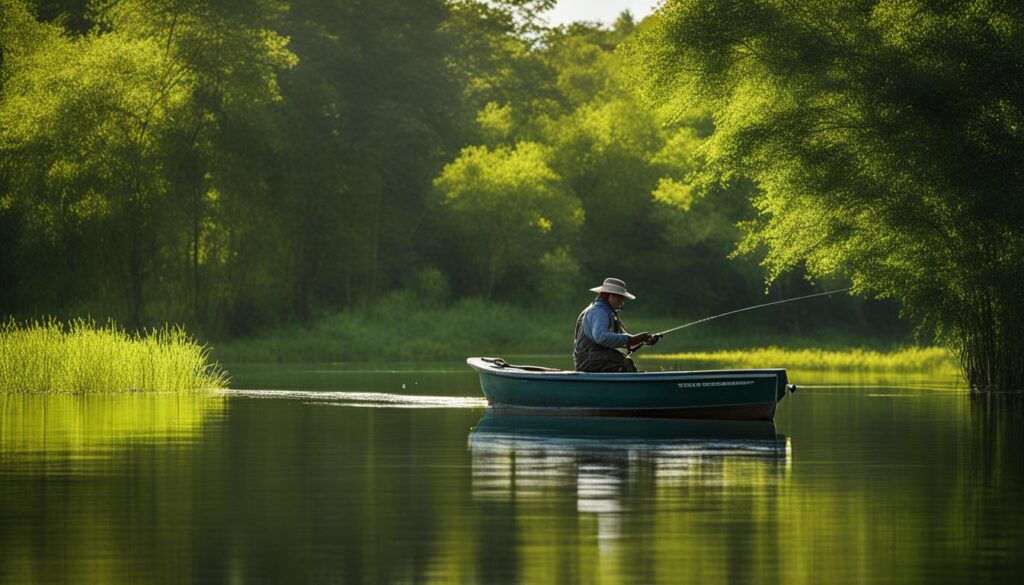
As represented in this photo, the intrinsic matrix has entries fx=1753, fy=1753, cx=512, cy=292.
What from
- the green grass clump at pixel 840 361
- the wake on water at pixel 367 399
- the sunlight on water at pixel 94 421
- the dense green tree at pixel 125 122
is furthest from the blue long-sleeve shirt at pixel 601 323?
the dense green tree at pixel 125 122

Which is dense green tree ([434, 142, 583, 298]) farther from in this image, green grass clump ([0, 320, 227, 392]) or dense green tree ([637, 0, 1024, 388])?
green grass clump ([0, 320, 227, 392])

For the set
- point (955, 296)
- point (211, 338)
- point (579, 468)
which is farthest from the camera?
point (211, 338)

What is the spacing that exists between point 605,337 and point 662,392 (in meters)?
1.31

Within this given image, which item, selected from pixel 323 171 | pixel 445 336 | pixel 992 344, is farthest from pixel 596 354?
pixel 445 336

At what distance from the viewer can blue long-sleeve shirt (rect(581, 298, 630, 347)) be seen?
25.0 metres

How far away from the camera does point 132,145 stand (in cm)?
4991

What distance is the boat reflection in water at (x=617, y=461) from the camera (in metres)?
14.2

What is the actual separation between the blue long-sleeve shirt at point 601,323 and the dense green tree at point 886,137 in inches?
298

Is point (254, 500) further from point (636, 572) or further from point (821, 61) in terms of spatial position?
point (821, 61)

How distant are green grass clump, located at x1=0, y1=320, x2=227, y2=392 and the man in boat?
904 cm

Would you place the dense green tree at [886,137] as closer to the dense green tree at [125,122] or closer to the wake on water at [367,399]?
the wake on water at [367,399]

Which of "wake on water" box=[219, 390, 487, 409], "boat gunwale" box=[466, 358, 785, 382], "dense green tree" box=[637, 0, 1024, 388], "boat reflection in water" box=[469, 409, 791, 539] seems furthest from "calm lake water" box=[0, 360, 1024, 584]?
"dense green tree" box=[637, 0, 1024, 388]

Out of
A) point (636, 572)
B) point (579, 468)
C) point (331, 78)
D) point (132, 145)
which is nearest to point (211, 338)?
point (132, 145)

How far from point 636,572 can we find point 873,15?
22301 mm
